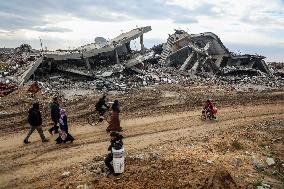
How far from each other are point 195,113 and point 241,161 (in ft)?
20.4

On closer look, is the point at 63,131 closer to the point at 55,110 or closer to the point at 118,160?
the point at 55,110

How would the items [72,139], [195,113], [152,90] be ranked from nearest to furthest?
1. [72,139]
2. [195,113]
3. [152,90]

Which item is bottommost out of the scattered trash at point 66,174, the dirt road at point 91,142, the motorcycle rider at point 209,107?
the scattered trash at point 66,174

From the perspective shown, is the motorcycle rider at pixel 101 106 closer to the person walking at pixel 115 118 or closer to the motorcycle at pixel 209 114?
the person walking at pixel 115 118

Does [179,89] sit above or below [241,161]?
above

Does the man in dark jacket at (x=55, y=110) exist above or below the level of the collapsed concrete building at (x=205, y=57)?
below

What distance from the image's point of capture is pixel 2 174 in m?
11.2

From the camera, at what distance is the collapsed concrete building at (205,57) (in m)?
30.4

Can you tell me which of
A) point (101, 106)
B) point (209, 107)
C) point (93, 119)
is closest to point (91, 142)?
point (93, 119)

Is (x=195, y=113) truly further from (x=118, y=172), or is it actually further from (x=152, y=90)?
(x=118, y=172)

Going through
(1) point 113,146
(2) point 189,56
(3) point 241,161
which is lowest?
(3) point 241,161

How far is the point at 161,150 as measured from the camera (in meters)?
13.1

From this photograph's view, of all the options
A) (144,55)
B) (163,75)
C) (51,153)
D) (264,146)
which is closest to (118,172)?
(51,153)

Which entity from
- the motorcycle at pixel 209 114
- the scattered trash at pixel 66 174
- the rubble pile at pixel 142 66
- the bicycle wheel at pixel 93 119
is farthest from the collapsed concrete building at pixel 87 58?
the scattered trash at pixel 66 174
